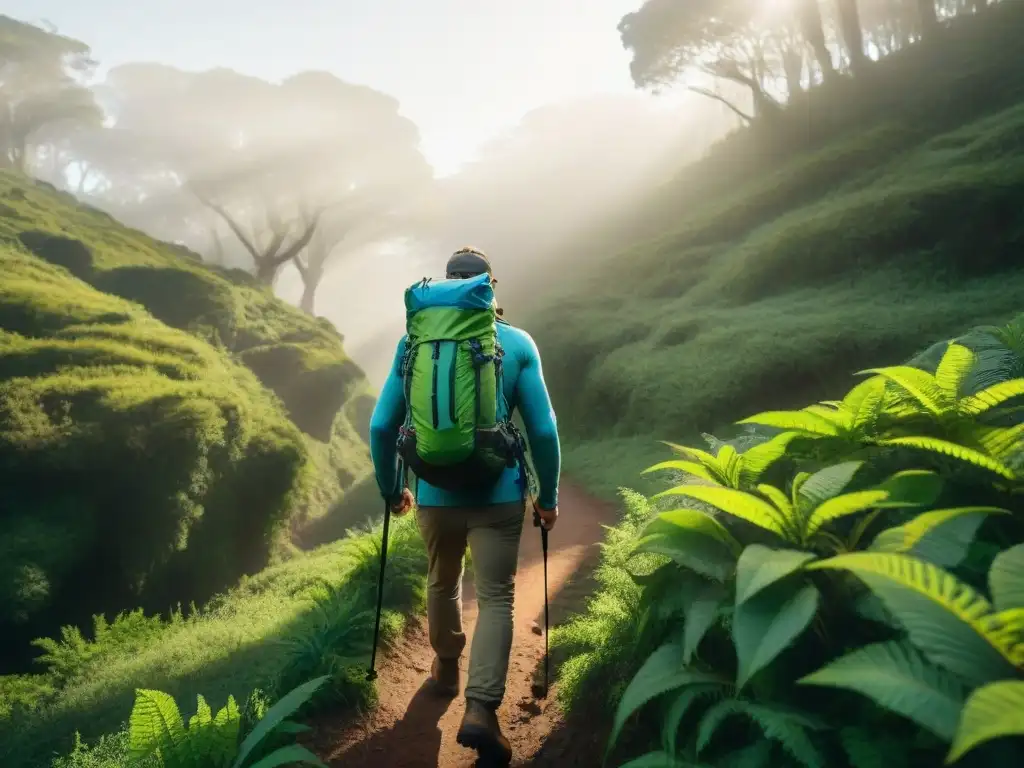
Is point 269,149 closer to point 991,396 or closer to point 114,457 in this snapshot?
point 114,457

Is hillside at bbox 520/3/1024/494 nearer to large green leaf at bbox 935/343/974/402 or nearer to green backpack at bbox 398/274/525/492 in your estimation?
green backpack at bbox 398/274/525/492

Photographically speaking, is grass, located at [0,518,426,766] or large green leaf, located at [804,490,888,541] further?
grass, located at [0,518,426,766]

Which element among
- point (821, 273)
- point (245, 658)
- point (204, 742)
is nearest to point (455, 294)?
point (204, 742)

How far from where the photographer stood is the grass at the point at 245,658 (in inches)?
156

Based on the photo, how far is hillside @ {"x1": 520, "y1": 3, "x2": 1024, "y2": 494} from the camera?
10.7 m

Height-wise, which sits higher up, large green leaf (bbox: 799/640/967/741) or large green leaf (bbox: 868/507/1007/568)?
large green leaf (bbox: 868/507/1007/568)

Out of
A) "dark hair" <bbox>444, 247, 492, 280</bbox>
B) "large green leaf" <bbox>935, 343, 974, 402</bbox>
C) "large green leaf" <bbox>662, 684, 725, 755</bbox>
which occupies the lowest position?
"large green leaf" <bbox>662, 684, 725, 755</bbox>

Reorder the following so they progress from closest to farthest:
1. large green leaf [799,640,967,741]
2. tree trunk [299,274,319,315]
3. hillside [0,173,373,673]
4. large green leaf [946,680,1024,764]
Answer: large green leaf [946,680,1024,764], large green leaf [799,640,967,741], hillside [0,173,373,673], tree trunk [299,274,319,315]

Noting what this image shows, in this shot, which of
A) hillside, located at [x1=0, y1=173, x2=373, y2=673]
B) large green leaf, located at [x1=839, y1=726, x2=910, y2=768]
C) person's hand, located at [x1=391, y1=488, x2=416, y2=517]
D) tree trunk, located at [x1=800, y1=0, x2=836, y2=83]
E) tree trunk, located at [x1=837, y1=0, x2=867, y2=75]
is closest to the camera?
large green leaf, located at [x1=839, y1=726, x2=910, y2=768]

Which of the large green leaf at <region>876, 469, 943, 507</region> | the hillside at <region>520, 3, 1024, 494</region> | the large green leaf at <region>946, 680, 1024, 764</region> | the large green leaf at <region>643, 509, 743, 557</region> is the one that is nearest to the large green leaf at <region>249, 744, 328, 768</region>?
the large green leaf at <region>643, 509, 743, 557</region>

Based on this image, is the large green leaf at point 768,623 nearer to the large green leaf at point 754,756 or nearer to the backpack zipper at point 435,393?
the large green leaf at point 754,756

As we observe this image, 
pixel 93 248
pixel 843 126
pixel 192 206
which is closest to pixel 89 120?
pixel 192 206

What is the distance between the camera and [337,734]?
3.49 m

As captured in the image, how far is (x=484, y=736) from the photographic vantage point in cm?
298
